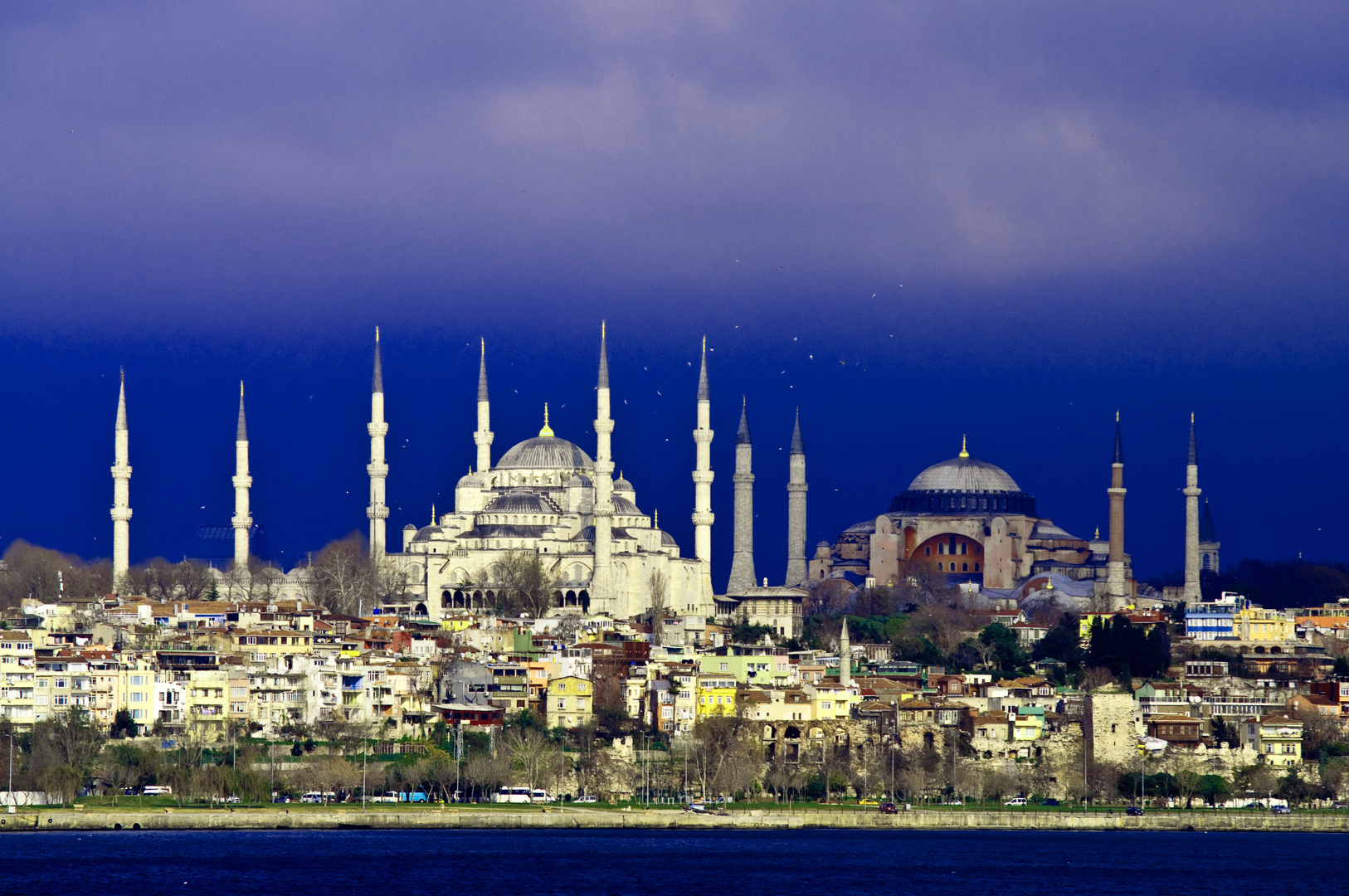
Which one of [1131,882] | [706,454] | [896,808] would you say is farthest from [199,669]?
[706,454]

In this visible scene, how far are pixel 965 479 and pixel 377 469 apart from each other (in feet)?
65.5

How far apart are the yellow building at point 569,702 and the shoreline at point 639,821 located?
18.2 feet

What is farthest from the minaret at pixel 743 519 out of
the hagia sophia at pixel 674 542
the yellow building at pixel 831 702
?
the yellow building at pixel 831 702

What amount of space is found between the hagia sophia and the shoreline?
65.6 ft

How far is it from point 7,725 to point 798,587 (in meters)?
33.4

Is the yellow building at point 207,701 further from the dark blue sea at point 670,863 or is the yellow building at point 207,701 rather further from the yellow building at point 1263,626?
the yellow building at point 1263,626

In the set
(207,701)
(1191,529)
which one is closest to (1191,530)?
(1191,529)

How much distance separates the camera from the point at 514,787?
52.4 m

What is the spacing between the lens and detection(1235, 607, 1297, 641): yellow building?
7094 cm

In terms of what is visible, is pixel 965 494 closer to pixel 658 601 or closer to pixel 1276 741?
pixel 658 601

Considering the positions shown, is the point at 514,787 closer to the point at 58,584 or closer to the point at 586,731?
the point at 586,731

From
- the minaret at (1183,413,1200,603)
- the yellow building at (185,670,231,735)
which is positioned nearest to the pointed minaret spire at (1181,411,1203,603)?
the minaret at (1183,413,1200,603)

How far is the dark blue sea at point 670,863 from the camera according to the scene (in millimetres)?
43812

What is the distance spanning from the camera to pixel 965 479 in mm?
90438
